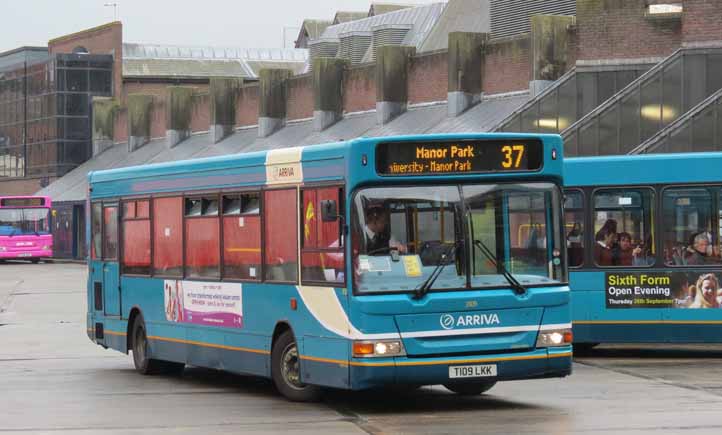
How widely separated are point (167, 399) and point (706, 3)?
25.2 metres

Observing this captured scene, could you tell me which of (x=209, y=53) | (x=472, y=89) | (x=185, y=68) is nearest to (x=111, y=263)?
(x=472, y=89)

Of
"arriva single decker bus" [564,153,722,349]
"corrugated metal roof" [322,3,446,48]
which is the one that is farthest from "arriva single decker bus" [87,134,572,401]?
"corrugated metal roof" [322,3,446,48]

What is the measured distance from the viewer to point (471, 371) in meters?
13.7

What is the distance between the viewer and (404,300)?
13.6 metres

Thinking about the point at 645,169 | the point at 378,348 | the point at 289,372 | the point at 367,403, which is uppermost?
the point at 645,169

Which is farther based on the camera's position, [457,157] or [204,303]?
[204,303]

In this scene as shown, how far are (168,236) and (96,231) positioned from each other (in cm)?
281

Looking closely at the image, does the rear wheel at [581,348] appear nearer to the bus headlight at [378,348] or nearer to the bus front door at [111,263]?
the bus front door at [111,263]

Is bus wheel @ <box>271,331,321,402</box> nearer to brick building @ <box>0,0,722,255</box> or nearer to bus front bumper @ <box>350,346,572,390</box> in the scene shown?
bus front bumper @ <box>350,346,572,390</box>

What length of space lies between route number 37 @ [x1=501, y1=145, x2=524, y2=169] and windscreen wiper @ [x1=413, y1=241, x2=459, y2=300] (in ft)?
3.07

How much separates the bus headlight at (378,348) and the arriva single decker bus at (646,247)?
22.5ft

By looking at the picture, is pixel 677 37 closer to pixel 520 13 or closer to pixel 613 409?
pixel 520 13

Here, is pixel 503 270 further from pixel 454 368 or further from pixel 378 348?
pixel 378 348

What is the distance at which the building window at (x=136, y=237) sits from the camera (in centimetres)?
1862
